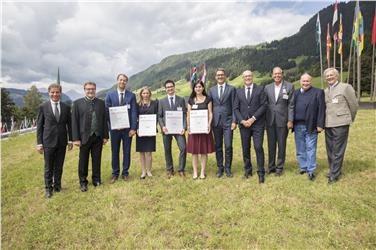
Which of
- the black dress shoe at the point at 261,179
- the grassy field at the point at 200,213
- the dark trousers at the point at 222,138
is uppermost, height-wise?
the dark trousers at the point at 222,138

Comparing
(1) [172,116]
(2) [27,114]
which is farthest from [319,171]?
(2) [27,114]

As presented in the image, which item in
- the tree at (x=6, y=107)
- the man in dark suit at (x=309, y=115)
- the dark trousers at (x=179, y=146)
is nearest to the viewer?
the man in dark suit at (x=309, y=115)

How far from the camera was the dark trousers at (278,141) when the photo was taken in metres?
7.01

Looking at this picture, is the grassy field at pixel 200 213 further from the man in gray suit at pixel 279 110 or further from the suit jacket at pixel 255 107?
the suit jacket at pixel 255 107

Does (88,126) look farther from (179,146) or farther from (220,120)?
(220,120)

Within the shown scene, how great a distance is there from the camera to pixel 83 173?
6.75 metres

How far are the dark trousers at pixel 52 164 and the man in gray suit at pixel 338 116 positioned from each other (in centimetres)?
673

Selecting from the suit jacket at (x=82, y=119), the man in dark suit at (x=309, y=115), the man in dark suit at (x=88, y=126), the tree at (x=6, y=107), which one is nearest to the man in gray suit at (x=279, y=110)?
the man in dark suit at (x=309, y=115)

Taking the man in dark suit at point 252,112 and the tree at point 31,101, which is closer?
the man in dark suit at point 252,112

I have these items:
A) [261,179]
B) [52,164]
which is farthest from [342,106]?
[52,164]

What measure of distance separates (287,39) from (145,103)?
179 m

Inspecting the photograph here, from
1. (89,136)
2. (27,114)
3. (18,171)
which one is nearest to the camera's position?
(89,136)

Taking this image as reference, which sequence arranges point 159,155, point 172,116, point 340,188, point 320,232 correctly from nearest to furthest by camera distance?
point 320,232
point 340,188
point 172,116
point 159,155

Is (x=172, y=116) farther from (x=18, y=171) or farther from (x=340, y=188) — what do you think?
(x=18, y=171)
